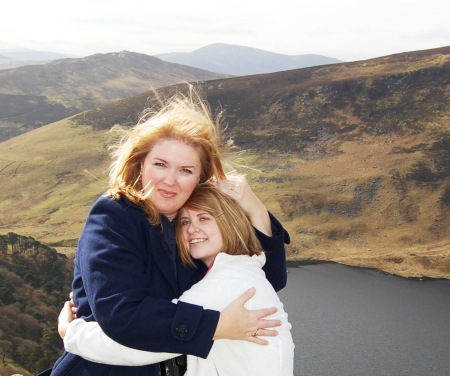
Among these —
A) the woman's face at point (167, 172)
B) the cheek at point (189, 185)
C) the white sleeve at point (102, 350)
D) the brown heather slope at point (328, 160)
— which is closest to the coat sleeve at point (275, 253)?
the cheek at point (189, 185)

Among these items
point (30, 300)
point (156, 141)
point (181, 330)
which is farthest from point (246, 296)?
point (30, 300)

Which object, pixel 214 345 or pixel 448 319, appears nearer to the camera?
pixel 214 345

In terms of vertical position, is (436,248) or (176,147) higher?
(176,147)

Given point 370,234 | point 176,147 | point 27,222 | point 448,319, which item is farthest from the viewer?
point 27,222

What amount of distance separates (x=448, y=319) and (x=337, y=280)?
8.61 meters

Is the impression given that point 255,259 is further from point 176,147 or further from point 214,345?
point 176,147

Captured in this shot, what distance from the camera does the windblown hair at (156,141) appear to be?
4.12 metres

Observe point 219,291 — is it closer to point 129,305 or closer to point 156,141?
point 129,305

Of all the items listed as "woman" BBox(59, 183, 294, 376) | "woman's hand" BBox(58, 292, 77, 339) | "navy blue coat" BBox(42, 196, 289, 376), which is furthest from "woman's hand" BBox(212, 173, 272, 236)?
"woman's hand" BBox(58, 292, 77, 339)

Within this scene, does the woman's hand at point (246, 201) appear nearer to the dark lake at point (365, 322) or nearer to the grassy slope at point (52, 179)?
the dark lake at point (365, 322)

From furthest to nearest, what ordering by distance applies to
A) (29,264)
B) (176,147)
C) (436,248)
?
1. (436,248)
2. (29,264)
3. (176,147)

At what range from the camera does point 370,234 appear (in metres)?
45.8

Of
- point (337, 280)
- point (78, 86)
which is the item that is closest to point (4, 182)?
point (337, 280)

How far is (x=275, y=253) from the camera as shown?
486cm
